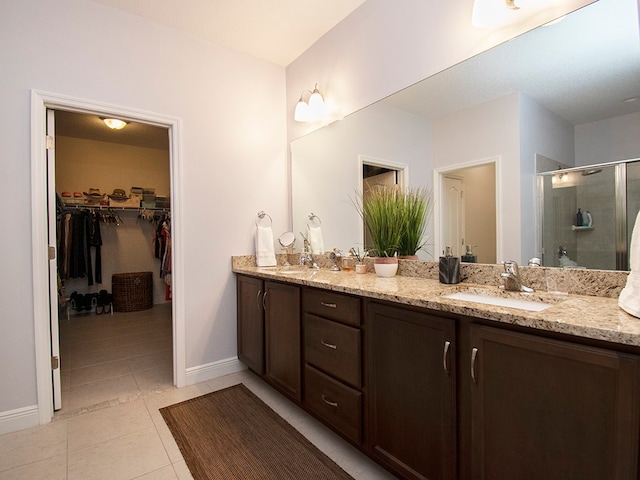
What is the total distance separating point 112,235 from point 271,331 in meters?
4.35

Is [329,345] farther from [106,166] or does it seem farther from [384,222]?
[106,166]

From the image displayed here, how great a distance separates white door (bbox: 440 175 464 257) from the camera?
5.71 feet

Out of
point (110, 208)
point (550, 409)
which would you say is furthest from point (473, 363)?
point (110, 208)

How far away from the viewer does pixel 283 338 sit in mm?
2047

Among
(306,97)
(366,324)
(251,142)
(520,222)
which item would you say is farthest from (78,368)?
(520,222)

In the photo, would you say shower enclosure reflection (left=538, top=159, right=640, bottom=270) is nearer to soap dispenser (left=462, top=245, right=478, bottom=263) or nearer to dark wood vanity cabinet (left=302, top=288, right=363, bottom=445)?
soap dispenser (left=462, top=245, right=478, bottom=263)

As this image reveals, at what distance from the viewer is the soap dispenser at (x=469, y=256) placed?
167 cm

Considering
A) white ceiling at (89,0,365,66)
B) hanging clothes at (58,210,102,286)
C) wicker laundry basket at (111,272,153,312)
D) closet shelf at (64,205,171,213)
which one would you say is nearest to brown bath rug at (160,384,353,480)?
white ceiling at (89,0,365,66)

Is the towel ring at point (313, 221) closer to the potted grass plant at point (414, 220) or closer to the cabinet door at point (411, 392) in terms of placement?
the potted grass plant at point (414, 220)

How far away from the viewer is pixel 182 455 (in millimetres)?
1659

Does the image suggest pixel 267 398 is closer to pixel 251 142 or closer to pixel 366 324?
pixel 366 324

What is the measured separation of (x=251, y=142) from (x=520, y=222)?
2.23 metres

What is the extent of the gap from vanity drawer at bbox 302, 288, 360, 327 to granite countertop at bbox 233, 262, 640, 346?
47 millimetres

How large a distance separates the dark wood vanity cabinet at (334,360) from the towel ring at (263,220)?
4.00 ft
